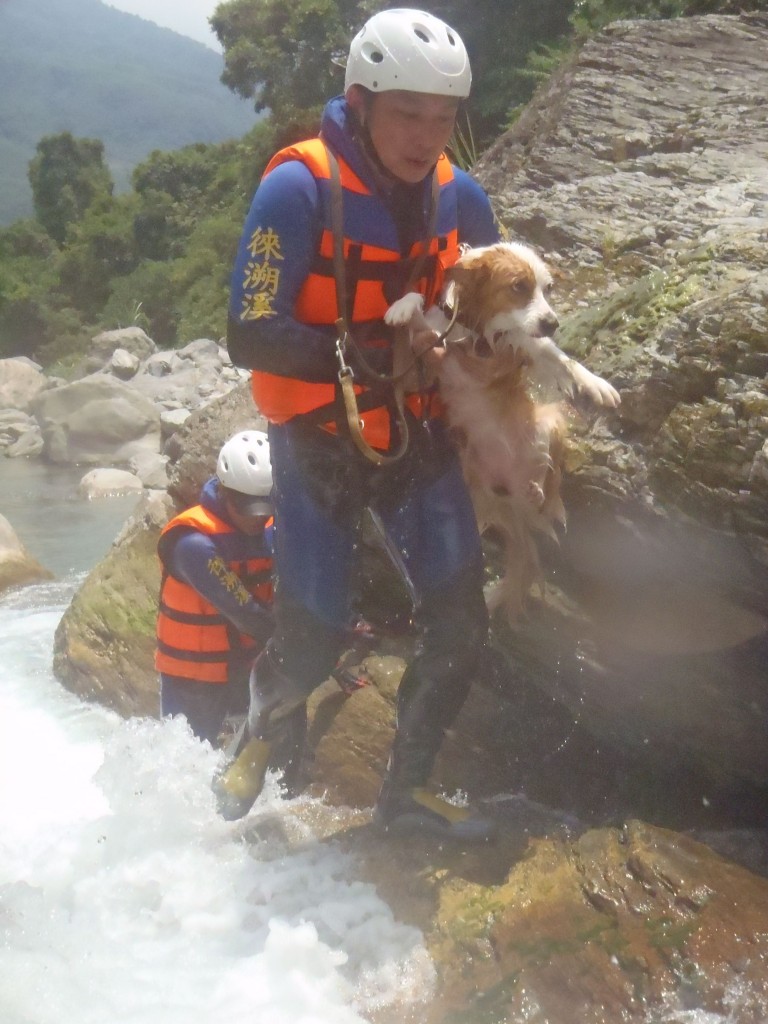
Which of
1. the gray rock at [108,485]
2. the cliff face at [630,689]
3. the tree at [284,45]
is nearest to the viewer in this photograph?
the cliff face at [630,689]

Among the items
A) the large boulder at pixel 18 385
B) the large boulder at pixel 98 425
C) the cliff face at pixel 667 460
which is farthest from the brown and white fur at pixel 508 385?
the large boulder at pixel 18 385

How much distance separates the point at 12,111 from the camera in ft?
236

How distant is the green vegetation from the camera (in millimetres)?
15984

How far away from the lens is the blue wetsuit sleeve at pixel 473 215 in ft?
11.4

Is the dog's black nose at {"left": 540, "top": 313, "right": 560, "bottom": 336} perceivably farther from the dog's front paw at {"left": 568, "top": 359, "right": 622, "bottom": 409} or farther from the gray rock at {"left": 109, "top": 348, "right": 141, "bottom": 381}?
the gray rock at {"left": 109, "top": 348, "right": 141, "bottom": 381}

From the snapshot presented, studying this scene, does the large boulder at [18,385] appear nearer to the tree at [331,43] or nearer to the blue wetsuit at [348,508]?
the tree at [331,43]

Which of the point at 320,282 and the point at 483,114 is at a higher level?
the point at 320,282

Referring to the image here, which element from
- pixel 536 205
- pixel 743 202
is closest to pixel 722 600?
pixel 743 202

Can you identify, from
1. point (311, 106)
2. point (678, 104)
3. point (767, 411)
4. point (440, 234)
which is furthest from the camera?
point (311, 106)

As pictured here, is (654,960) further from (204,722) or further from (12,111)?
(12,111)

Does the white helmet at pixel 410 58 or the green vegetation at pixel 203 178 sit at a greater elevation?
the white helmet at pixel 410 58

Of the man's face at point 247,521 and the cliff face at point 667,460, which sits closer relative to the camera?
the cliff face at point 667,460

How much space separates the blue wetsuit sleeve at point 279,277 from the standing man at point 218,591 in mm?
1657

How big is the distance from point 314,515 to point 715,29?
497 cm
